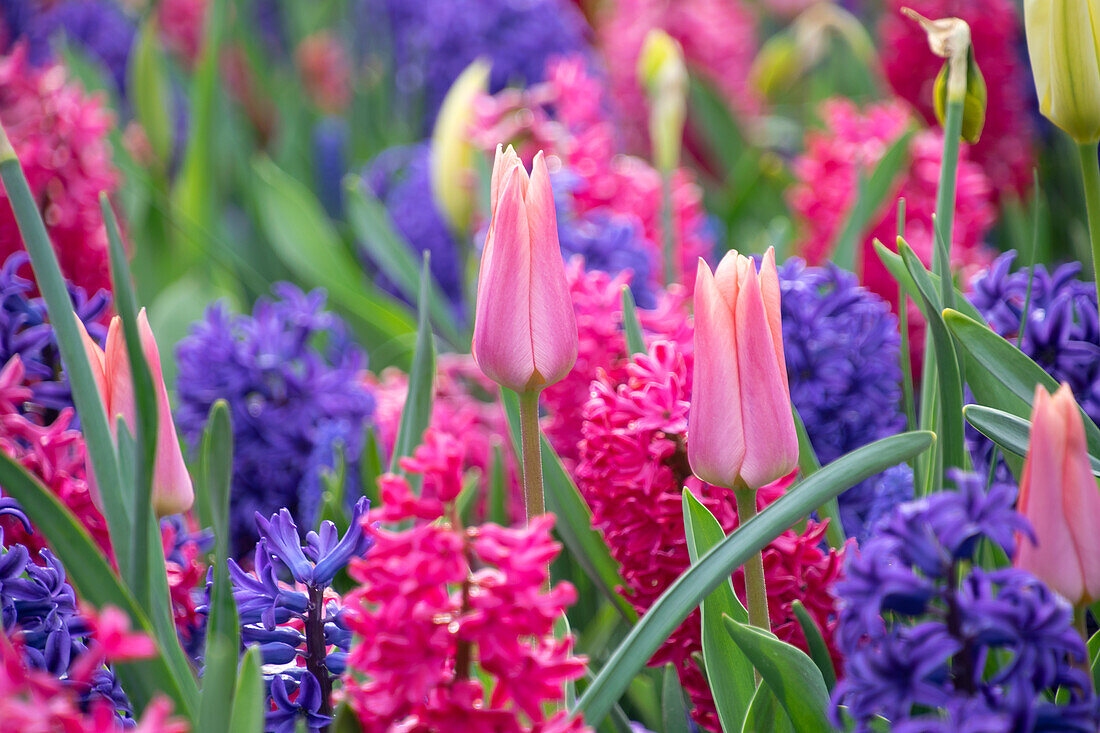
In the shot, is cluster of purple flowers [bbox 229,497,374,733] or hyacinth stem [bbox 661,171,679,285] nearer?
cluster of purple flowers [bbox 229,497,374,733]

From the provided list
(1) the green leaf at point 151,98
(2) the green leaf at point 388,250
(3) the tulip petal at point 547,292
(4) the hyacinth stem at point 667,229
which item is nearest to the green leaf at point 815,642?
(3) the tulip petal at point 547,292

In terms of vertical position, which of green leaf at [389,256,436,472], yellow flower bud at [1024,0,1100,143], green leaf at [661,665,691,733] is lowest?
green leaf at [661,665,691,733]

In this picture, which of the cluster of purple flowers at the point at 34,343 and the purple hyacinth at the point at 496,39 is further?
the purple hyacinth at the point at 496,39

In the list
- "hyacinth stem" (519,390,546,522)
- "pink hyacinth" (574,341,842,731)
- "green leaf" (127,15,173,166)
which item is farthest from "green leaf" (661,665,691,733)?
"green leaf" (127,15,173,166)

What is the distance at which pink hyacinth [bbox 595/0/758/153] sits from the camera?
4.72 ft

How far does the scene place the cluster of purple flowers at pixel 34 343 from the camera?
49 centimetres

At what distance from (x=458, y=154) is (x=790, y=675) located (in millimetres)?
705

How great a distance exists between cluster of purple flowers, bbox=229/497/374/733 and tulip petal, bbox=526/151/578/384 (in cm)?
9

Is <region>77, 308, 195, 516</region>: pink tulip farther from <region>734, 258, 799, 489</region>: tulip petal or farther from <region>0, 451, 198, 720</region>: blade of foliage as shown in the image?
<region>734, 258, 799, 489</region>: tulip petal

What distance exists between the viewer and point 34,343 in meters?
0.49

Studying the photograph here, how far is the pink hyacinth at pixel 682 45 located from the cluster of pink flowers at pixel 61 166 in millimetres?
827

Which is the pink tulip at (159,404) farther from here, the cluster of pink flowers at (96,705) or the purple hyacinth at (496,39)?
the purple hyacinth at (496,39)

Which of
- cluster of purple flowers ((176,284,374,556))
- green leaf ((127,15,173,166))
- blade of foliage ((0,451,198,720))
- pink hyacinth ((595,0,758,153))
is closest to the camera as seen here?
blade of foliage ((0,451,198,720))

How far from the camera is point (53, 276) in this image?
1.19 ft
